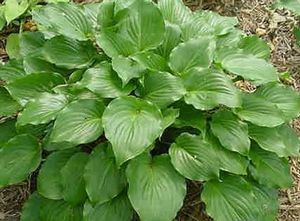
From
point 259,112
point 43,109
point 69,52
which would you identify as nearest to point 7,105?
point 43,109

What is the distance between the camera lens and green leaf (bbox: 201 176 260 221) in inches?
96.6

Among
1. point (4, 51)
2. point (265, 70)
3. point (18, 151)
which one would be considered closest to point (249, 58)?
point (265, 70)

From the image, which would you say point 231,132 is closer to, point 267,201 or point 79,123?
point 267,201

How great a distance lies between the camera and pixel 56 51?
2.78 metres

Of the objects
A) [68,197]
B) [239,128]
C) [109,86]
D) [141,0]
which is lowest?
[68,197]

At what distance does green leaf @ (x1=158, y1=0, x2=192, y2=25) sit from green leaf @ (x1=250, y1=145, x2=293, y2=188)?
74 cm

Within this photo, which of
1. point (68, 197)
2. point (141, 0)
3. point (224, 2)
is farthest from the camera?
point (224, 2)

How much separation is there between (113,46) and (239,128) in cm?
68

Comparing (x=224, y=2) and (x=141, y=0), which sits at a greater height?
(x=141, y=0)

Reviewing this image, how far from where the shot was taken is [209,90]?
8.27ft

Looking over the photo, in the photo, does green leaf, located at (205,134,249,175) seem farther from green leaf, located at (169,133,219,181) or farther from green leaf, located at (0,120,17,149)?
green leaf, located at (0,120,17,149)

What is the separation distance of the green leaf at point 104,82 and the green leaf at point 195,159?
33 cm

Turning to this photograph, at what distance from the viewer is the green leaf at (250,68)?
2644 millimetres

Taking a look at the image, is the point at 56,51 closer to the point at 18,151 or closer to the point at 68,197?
the point at 18,151
